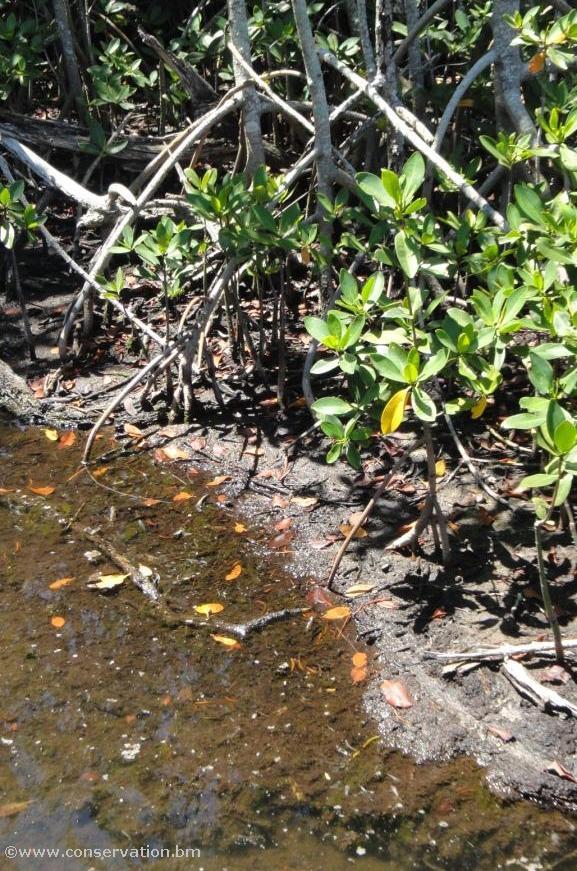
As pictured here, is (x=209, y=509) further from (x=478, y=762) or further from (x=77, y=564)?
(x=478, y=762)

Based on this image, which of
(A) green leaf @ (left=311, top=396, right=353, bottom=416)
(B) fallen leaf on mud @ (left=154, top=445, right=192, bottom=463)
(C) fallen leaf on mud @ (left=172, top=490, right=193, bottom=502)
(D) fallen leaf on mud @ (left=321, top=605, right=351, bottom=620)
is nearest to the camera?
(A) green leaf @ (left=311, top=396, right=353, bottom=416)

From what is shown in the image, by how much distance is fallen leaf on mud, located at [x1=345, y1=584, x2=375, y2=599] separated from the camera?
2.84 meters

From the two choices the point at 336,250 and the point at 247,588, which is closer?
the point at 247,588

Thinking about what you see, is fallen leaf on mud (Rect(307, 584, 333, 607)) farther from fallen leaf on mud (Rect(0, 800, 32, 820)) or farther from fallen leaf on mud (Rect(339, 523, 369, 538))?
fallen leaf on mud (Rect(0, 800, 32, 820))

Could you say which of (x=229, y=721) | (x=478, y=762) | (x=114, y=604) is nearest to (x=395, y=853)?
(x=478, y=762)

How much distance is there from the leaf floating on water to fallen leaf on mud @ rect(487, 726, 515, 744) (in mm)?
1263

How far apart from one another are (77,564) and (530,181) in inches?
87.6

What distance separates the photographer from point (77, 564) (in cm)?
308

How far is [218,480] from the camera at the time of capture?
3.54m

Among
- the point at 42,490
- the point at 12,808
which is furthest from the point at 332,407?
the point at 42,490

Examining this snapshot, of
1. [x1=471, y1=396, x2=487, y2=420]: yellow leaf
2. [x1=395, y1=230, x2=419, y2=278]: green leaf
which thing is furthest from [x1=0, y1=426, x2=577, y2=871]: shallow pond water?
[x1=395, y1=230, x2=419, y2=278]: green leaf

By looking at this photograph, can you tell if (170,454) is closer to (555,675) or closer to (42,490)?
(42,490)

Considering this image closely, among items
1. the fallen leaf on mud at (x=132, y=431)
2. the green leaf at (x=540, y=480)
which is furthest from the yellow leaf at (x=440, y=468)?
the fallen leaf on mud at (x=132, y=431)

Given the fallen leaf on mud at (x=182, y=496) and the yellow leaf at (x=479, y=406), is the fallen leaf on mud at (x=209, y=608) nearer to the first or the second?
the fallen leaf on mud at (x=182, y=496)
